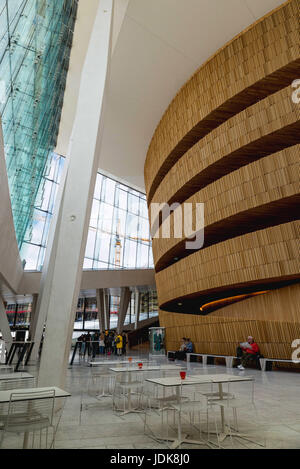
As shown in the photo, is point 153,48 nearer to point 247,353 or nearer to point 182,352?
point 247,353

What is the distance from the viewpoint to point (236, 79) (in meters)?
14.8

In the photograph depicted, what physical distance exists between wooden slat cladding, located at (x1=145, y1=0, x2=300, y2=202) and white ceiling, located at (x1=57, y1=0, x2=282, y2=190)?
629 mm

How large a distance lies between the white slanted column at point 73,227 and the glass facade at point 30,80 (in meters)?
3.35

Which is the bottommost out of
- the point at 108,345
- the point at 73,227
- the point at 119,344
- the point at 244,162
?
the point at 119,344

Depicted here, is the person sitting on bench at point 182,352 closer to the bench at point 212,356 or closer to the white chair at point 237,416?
the bench at point 212,356

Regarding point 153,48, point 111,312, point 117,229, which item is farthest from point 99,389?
point 111,312

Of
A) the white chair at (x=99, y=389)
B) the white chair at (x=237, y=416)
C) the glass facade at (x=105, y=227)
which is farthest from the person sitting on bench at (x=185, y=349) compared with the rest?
the glass facade at (x=105, y=227)

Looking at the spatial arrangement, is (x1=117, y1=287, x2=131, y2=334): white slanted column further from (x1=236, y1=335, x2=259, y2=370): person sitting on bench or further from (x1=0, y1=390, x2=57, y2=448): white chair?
(x1=0, y1=390, x2=57, y2=448): white chair

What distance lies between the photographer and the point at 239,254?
13.5 meters

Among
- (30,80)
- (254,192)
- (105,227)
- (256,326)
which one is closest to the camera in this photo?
(256,326)

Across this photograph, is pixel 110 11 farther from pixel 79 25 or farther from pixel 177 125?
pixel 177 125

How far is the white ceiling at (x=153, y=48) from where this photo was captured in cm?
1422

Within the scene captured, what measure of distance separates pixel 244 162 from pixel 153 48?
6918 mm

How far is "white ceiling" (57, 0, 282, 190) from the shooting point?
14.2m
